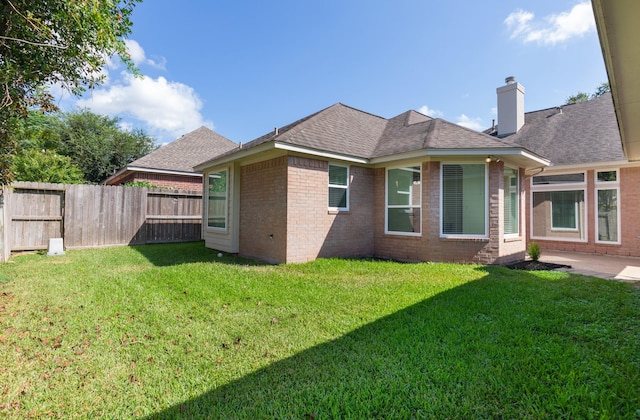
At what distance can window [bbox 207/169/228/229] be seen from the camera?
34.6 feet

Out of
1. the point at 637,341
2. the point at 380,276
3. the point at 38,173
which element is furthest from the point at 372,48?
the point at 38,173

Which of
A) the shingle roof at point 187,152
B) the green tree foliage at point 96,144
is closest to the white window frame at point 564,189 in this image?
the shingle roof at point 187,152

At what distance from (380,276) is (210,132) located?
18213 millimetres

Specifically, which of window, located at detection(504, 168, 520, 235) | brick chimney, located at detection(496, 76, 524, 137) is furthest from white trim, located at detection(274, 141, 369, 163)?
brick chimney, located at detection(496, 76, 524, 137)

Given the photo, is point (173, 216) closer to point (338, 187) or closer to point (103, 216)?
point (103, 216)

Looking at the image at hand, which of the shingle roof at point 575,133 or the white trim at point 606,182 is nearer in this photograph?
the white trim at point 606,182

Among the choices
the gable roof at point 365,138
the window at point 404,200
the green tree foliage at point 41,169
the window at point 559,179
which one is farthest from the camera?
the green tree foliage at point 41,169

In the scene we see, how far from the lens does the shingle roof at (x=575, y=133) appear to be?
10.5 meters

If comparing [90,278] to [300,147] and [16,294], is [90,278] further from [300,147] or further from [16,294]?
[300,147]

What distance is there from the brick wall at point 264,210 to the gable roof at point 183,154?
8.13 m

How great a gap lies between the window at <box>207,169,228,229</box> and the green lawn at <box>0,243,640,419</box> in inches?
178

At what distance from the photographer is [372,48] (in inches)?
478

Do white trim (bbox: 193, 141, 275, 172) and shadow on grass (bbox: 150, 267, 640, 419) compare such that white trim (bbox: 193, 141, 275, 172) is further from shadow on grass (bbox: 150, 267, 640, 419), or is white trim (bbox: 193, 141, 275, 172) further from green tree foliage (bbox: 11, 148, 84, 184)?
green tree foliage (bbox: 11, 148, 84, 184)

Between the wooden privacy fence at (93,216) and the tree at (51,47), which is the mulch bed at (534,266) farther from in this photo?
the wooden privacy fence at (93,216)
